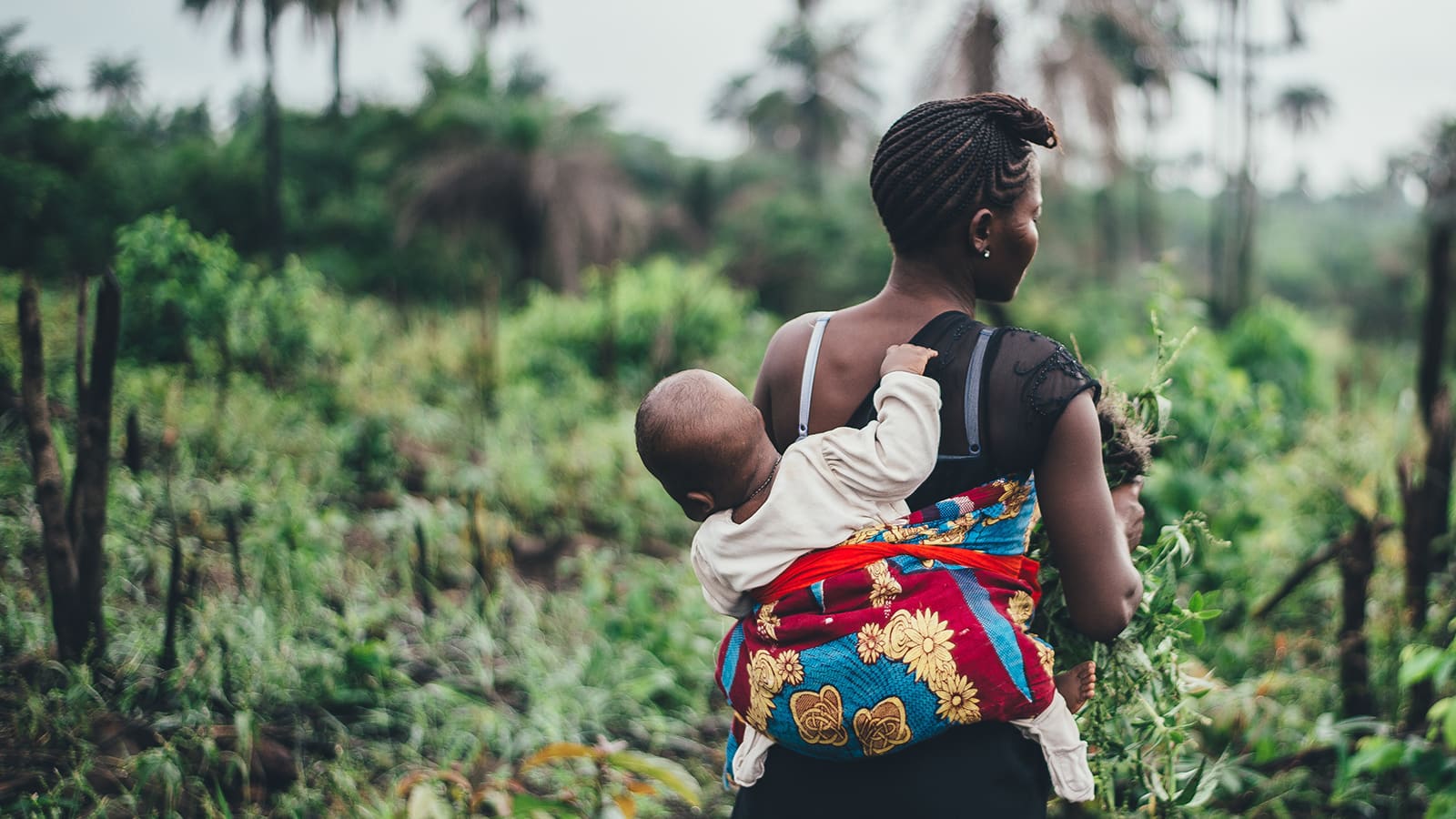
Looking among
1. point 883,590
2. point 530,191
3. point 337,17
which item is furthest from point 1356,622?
point 337,17

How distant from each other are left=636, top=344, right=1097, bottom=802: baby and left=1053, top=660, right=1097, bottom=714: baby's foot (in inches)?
4.1

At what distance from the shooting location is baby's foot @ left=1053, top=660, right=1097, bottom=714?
4.89 feet

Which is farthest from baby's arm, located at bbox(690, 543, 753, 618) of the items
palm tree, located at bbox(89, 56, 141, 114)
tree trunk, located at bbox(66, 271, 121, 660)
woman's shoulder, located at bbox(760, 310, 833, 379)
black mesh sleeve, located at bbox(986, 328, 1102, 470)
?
palm tree, located at bbox(89, 56, 141, 114)

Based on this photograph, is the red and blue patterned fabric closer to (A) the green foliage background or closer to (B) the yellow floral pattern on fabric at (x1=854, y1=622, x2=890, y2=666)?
(B) the yellow floral pattern on fabric at (x1=854, y1=622, x2=890, y2=666)

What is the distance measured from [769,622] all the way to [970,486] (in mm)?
338

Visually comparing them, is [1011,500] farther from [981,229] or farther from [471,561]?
[471,561]

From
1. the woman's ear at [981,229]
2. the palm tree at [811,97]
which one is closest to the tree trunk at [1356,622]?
the woman's ear at [981,229]

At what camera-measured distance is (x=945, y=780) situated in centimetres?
132

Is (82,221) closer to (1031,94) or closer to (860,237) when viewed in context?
(1031,94)

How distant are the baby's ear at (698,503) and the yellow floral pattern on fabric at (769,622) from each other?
157mm

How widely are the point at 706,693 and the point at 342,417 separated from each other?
3.35 metres

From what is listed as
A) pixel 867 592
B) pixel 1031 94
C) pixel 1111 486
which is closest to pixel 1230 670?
pixel 1111 486

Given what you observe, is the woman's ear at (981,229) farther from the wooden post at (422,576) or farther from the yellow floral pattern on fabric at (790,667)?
the wooden post at (422,576)

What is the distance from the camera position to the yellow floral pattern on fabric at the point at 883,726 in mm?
1252
